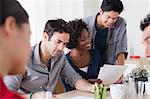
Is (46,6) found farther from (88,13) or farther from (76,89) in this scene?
(76,89)

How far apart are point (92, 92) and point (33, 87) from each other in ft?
1.49

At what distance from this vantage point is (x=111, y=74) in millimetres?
2299

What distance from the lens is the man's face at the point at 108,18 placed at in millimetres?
2569

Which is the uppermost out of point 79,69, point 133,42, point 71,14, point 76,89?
point 71,14

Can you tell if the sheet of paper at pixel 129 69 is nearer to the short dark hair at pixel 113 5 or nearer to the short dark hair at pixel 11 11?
the short dark hair at pixel 113 5

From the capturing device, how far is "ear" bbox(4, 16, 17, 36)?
1.75 ft

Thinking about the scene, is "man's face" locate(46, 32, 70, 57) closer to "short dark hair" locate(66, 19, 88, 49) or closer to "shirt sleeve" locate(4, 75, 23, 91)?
"short dark hair" locate(66, 19, 88, 49)

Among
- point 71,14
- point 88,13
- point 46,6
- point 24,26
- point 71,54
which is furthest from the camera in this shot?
point 88,13

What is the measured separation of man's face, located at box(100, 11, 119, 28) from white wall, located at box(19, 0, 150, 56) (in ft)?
2.34

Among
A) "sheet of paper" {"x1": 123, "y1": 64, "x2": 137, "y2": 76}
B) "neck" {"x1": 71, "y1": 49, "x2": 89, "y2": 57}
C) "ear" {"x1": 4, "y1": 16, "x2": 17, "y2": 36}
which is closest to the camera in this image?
"ear" {"x1": 4, "y1": 16, "x2": 17, "y2": 36}

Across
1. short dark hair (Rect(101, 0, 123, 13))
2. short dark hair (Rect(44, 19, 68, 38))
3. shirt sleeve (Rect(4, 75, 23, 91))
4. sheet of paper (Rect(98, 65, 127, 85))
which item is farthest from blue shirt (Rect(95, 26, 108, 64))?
shirt sleeve (Rect(4, 75, 23, 91))

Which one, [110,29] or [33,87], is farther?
[110,29]

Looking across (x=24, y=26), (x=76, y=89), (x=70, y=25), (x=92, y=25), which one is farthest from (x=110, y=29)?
(x=24, y=26)

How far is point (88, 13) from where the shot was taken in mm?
3746
